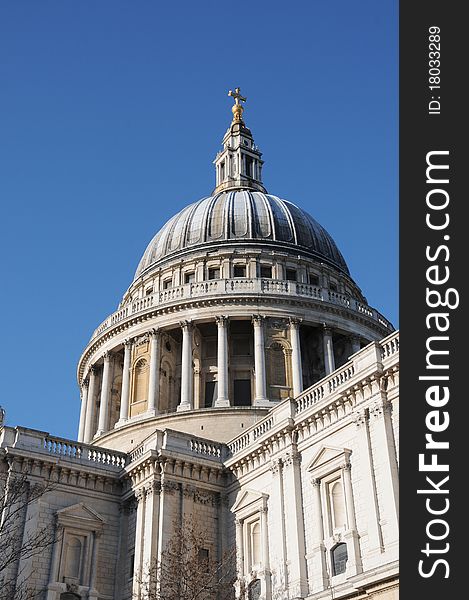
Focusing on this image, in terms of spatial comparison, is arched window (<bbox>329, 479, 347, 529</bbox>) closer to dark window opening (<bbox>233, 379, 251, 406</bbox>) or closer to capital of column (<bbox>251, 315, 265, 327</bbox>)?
dark window opening (<bbox>233, 379, 251, 406</bbox>)

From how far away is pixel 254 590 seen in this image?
30.1 meters

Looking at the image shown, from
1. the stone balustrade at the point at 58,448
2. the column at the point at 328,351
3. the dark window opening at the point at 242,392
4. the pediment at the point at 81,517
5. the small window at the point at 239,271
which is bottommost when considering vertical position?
the pediment at the point at 81,517

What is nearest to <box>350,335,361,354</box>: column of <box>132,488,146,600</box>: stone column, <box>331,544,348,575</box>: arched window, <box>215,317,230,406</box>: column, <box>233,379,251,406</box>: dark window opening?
<box>233,379,251,406</box>: dark window opening

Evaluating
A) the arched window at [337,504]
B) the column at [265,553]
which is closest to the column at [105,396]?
the column at [265,553]

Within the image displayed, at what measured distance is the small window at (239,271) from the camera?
50.6 m

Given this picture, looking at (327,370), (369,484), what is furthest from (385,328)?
(369,484)

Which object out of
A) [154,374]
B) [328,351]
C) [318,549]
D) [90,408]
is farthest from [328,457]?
[90,408]

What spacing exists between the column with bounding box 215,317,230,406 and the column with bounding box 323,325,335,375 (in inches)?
236

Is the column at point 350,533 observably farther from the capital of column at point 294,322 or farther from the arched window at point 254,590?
the capital of column at point 294,322

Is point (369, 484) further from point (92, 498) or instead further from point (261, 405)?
point (261, 405)

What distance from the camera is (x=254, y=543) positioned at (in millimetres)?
31297

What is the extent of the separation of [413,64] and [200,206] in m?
45.4

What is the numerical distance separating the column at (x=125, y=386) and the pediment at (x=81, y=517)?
36.5 ft

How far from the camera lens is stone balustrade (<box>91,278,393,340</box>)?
152 ft
